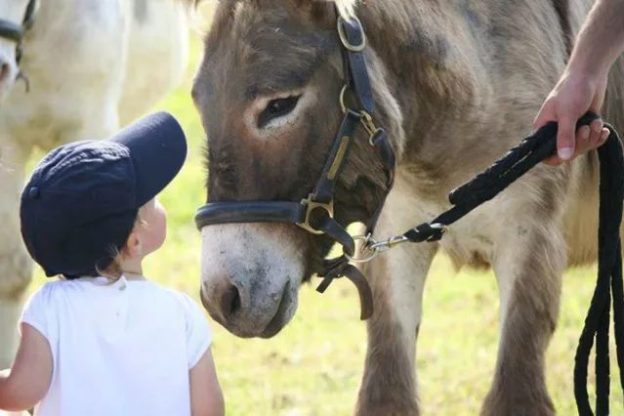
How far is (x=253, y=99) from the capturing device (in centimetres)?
410

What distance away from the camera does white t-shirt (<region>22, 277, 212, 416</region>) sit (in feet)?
11.1

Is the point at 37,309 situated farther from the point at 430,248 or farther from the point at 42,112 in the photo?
the point at 42,112

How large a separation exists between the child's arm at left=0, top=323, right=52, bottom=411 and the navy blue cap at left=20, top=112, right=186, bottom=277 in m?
0.16

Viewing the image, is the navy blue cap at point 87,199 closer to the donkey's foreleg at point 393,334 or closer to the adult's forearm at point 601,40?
the adult's forearm at point 601,40

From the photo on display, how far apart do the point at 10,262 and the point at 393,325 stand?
6.52 ft

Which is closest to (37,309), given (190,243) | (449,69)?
(449,69)

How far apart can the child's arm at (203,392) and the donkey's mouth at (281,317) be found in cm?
63

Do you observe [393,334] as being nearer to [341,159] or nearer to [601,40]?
[341,159]

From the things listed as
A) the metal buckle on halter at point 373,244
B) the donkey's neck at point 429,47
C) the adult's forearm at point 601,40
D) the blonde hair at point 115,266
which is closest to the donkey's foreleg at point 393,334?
the metal buckle on halter at point 373,244

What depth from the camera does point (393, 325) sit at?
5039 millimetres

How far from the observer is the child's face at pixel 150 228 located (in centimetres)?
346

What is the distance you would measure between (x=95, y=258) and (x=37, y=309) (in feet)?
0.53

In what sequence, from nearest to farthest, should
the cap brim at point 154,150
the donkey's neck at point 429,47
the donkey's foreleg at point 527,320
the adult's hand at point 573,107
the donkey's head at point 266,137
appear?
1. the cap brim at point 154,150
2. the adult's hand at point 573,107
3. the donkey's head at point 266,137
4. the donkey's neck at point 429,47
5. the donkey's foreleg at point 527,320

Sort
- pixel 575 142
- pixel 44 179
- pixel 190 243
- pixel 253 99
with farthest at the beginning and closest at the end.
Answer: pixel 190 243 < pixel 253 99 < pixel 575 142 < pixel 44 179
